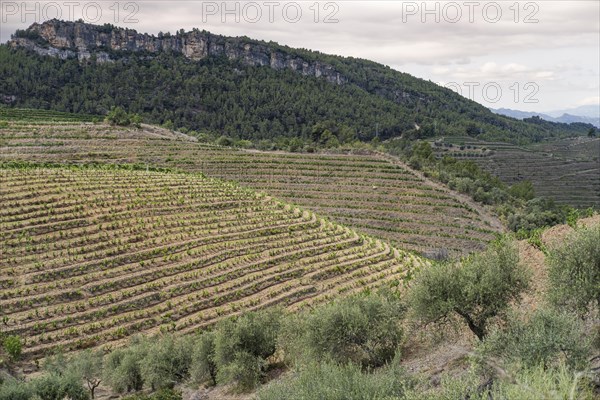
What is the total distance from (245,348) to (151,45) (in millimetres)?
140938

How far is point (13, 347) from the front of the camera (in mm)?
21484

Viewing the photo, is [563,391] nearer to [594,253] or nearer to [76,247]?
[594,253]

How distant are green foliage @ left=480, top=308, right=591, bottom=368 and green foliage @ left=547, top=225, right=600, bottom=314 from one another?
4.43 ft

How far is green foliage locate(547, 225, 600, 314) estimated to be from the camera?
13859 mm

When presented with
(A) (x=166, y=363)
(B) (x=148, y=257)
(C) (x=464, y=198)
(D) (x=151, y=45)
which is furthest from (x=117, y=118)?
(D) (x=151, y=45)

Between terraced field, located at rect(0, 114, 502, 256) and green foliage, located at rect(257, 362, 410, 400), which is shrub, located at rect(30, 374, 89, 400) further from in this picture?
terraced field, located at rect(0, 114, 502, 256)

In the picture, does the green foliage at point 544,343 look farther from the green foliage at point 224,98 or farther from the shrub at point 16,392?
the green foliage at point 224,98

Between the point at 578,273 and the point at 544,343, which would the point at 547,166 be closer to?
the point at 578,273

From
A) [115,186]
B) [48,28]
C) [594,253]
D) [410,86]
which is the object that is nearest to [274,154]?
[115,186]

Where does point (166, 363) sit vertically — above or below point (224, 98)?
below

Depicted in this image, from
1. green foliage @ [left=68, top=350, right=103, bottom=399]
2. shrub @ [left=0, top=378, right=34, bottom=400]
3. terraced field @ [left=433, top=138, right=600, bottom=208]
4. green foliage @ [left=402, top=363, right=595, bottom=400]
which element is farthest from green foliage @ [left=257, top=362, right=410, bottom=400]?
terraced field @ [left=433, top=138, right=600, bottom=208]

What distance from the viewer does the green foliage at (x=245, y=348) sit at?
60.3 ft

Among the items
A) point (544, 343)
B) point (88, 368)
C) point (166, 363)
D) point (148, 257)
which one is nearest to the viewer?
point (544, 343)

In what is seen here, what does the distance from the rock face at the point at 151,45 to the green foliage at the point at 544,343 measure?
13250cm
